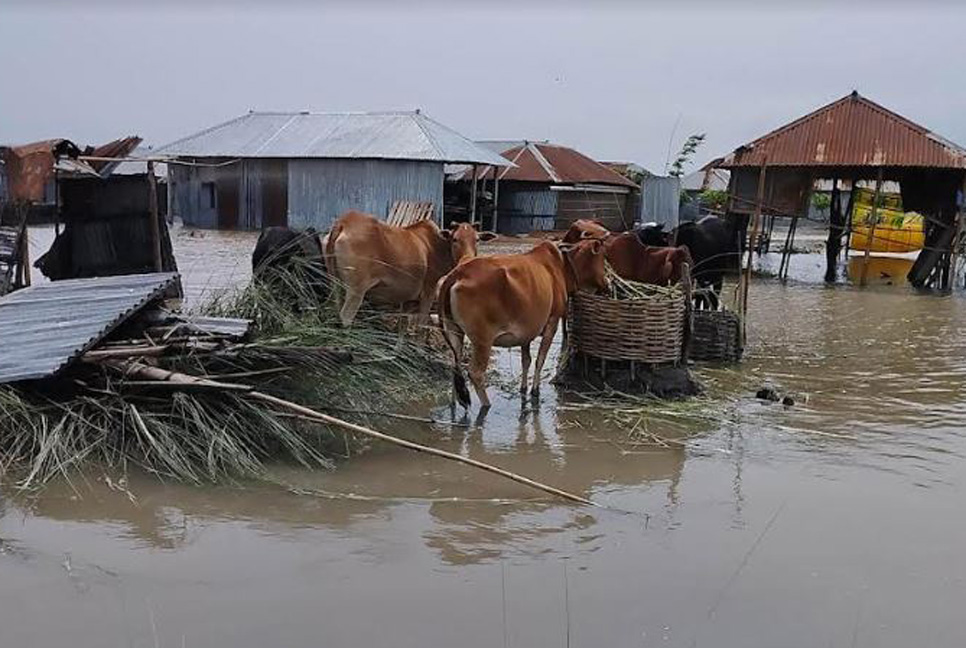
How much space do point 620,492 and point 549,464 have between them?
63 centimetres

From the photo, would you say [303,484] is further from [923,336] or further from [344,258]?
[923,336]

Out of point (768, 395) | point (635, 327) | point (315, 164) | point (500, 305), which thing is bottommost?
point (768, 395)

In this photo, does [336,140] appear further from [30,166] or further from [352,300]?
[352,300]

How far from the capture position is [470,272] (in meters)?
7.13

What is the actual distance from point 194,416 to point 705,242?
30.5ft

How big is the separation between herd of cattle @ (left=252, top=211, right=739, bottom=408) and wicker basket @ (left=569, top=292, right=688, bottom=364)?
0.28 m

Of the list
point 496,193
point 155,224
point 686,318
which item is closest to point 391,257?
point 686,318

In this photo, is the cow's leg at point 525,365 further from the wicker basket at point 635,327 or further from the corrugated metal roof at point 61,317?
the corrugated metal roof at point 61,317

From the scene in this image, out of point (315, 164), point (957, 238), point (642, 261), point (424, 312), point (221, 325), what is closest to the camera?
point (221, 325)

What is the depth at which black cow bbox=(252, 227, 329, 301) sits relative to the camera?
8.09 metres

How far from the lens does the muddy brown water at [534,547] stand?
13.3 feet

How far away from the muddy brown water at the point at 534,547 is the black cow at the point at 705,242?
418cm

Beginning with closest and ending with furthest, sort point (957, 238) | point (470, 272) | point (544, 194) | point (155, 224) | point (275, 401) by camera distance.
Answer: point (275, 401), point (470, 272), point (155, 224), point (957, 238), point (544, 194)

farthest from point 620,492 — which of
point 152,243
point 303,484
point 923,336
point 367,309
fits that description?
point 923,336
